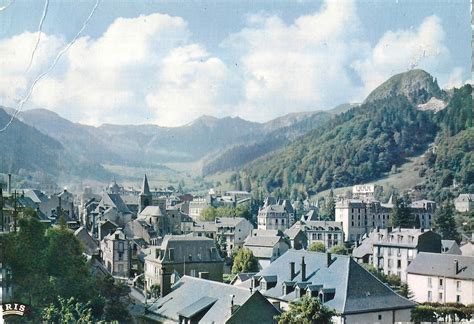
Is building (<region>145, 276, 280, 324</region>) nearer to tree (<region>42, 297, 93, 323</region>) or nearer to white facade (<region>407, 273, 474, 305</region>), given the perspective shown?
tree (<region>42, 297, 93, 323</region>)

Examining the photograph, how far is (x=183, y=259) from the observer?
2588 cm

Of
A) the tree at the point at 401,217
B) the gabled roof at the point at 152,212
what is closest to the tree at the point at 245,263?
the gabled roof at the point at 152,212

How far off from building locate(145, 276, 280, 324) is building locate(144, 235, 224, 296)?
6593 mm

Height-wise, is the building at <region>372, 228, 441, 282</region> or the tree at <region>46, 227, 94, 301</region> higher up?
the tree at <region>46, 227, 94, 301</region>

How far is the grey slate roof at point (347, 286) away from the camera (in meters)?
17.6

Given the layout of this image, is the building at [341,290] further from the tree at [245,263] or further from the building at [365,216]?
the building at [365,216]

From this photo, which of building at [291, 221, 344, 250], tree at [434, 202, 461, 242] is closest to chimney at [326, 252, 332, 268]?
tree at [434, 202, 461, 242]

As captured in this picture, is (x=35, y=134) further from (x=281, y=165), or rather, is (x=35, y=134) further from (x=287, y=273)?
(x=281, y=165)

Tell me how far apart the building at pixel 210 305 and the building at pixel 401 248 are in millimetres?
19553

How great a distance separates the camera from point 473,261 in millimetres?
26672

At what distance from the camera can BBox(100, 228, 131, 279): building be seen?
27.7 meters

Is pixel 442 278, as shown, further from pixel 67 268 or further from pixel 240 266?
pixel 67 268

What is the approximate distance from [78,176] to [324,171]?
81574mm

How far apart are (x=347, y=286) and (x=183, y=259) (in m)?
9.85
